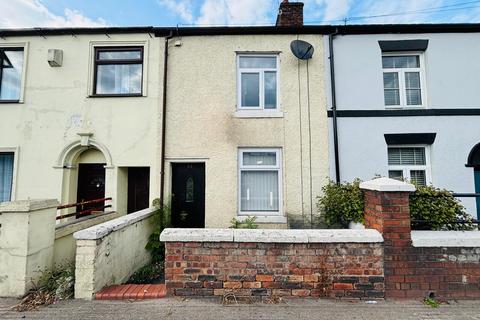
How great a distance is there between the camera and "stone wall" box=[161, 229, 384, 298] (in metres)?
3.04

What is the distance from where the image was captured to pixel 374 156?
5.96 metres

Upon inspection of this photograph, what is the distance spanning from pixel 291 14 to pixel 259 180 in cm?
471

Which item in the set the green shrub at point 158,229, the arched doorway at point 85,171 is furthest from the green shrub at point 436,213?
the arched doorway at point 85,171

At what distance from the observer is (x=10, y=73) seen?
6.58m

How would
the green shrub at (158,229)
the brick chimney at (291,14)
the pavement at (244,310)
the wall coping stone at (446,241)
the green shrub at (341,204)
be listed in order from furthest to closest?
the brick chimney at (291,14)
the green shrub at (158,229)
the green shrub at (341,204)
the wall coping stone at (446,241)
the pavement at (244,310)

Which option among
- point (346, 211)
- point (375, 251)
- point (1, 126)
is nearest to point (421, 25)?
point (346, 211)

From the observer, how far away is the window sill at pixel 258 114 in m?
6.17

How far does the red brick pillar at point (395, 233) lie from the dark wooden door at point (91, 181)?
21.3ft

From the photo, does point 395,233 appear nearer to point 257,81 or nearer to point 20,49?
point 257,81

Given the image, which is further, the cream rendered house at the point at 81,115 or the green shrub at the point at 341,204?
the cream rendered house at the point at 81,115

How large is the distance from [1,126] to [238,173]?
624 cm

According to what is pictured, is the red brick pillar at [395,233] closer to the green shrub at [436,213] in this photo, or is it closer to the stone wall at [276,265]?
the stone wall at [276,265]

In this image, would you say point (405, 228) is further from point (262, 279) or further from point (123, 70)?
point (123, 70)

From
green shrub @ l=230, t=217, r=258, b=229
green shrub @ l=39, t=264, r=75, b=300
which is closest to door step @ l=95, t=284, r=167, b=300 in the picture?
green shrub @ l=39, t=264, r=75, b=300
